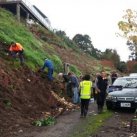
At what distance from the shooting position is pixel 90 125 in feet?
51.2

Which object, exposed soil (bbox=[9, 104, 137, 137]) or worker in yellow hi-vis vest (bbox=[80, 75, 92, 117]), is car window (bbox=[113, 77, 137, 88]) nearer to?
exposed soil (bbox=[9, 104, 137, 137])

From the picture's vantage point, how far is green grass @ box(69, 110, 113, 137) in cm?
1388

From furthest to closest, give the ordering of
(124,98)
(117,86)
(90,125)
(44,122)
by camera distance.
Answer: (117,86)
(124,98)
(44,122)
(90,125)

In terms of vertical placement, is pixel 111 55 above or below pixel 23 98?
above

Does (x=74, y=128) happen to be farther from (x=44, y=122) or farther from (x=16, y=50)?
(x=16, y=50)

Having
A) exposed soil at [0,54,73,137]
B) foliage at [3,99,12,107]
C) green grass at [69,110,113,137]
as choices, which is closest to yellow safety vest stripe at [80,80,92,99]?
green grass at [69,110,113,137]

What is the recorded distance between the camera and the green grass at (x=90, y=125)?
1388 centimetres

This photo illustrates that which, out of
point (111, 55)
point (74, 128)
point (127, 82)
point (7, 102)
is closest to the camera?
point (74, 128)

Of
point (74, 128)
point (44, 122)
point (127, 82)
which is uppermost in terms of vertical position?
point (127, 82)

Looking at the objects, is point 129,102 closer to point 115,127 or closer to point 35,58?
point 115,127

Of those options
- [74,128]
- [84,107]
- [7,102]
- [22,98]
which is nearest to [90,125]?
[74,128]

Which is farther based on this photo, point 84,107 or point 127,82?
point 127,82

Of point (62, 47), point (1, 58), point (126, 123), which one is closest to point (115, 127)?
point (126, 123)

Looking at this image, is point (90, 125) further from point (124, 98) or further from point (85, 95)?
point (124, 98)
